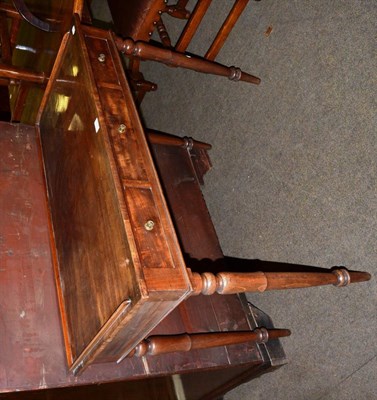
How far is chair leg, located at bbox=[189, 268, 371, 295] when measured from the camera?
3.21 feet

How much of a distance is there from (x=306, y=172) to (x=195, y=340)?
0.71 metres

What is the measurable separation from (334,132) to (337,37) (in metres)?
0.33

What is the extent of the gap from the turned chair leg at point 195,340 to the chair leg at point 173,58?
3.16 feet

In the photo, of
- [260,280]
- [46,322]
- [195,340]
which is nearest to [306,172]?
[260,280]

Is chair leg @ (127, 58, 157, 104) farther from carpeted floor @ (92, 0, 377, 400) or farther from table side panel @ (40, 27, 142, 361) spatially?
table side panel @ (40, 27, 142, 361)

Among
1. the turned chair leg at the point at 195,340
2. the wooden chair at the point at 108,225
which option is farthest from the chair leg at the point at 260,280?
the turned chair leg at the point at 195,340

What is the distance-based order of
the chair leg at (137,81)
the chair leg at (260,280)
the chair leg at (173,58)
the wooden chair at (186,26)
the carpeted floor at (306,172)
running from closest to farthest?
the chair leg at (260,280)
the carpeted floor at (306,172)
the chair leg at (173,58)
the wooden chair at (186,26)
the chair leg at (137,81)

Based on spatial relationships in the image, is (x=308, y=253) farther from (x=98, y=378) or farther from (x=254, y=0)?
(x=254, y=0)

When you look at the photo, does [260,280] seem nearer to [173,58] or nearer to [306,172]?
[306,172]

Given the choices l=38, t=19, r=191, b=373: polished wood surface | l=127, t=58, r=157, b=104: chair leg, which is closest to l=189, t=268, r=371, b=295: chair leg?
l=38, t=19, r=191, b=373: polished wood surface

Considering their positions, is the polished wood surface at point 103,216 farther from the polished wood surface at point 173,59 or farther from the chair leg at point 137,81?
the chair leg at point 137,81

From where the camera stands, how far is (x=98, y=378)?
43.8 inches

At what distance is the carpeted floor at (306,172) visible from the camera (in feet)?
4.43

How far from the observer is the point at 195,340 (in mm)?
1253
